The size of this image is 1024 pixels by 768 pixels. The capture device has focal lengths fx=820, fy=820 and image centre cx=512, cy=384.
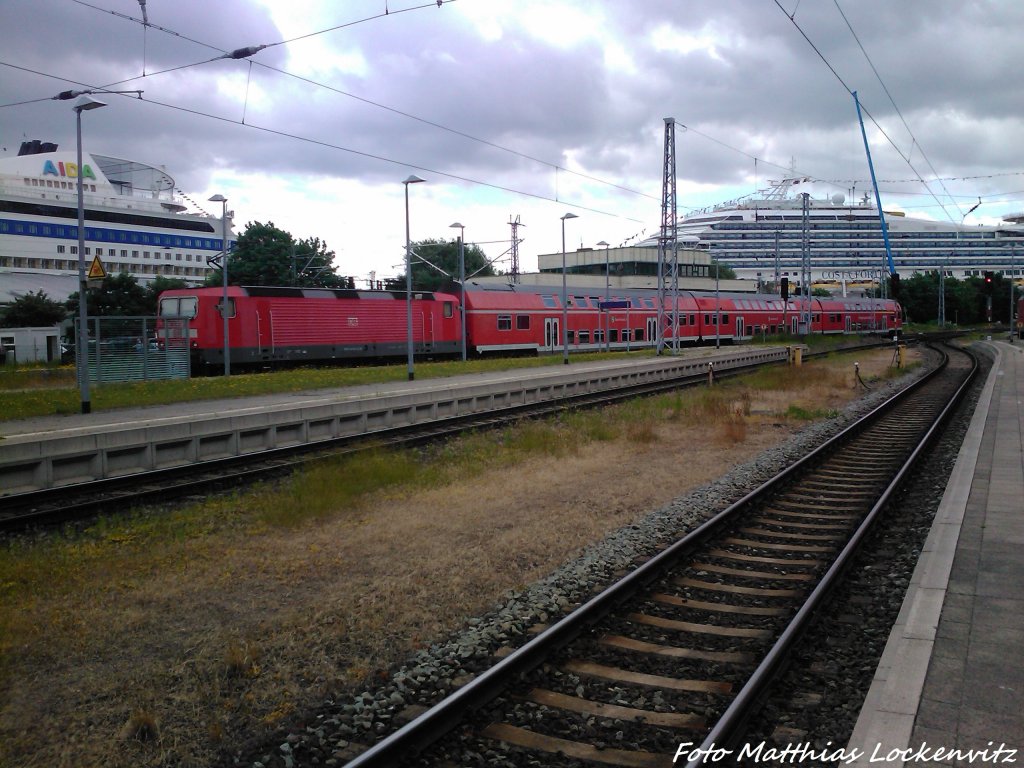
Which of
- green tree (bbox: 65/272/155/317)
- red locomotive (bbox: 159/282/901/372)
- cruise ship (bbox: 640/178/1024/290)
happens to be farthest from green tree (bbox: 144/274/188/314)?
cruise ship (bbox: 640/178/1024/290)

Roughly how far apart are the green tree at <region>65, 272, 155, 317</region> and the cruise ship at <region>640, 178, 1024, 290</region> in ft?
391

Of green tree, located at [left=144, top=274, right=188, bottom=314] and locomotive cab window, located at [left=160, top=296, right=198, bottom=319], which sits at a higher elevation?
green tree, located at [left=144, top=274, right=188, bottom=314]

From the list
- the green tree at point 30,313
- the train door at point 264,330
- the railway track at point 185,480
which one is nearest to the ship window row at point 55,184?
the green tree at point 30,313

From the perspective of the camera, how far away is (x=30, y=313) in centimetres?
5222

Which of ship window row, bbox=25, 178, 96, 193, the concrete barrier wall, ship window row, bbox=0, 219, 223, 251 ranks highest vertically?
ship window row, bbox=25, 178, 96, 193

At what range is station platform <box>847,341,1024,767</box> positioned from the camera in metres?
4.52

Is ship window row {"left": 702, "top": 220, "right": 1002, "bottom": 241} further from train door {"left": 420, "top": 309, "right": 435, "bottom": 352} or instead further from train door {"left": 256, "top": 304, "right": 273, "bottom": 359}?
train door {"left": 256, "top": 304, "right": 273, "bottom": 359}

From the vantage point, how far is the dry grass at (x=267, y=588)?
546cm

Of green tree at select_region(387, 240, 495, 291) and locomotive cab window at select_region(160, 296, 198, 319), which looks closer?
locomotive cab window at select_region(160, 296, 198, 319)

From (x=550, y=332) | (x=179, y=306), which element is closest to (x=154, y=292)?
(x=179, y=306)

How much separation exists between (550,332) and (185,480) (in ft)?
111

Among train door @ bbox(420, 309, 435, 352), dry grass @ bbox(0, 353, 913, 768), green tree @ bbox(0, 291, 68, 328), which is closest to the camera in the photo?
dry grass @ bbox(0, 353, 913, 768)

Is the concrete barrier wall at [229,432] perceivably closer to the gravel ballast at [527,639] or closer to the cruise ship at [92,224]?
the gravel ballast at [527,639]

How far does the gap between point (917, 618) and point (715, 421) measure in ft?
49.2
